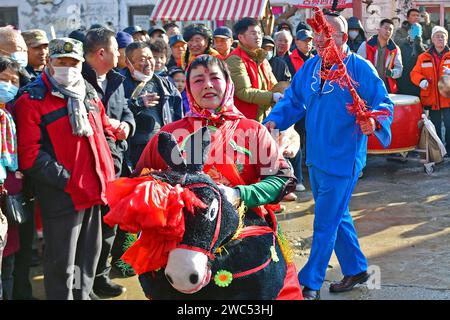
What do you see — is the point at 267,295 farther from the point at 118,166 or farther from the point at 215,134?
the point at 118,166

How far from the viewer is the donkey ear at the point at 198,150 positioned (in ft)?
8.11

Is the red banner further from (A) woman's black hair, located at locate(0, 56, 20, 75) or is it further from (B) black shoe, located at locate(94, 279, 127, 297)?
(A) woman's black hair, located at locate(0, 56, 20, 75)

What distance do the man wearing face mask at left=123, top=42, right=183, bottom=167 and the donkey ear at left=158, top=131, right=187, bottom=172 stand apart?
2.67m

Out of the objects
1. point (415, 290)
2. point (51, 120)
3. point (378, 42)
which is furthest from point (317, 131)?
point (378, 42)

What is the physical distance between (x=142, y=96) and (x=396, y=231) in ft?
9.15

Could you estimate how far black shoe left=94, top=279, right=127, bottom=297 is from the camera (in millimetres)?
4656

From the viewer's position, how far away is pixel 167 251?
7.48 ft

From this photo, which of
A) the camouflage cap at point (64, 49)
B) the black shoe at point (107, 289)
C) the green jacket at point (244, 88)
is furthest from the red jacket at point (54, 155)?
the green jacket at point (244, 88)

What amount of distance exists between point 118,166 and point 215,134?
1732 mm

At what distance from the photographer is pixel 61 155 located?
12.4ft

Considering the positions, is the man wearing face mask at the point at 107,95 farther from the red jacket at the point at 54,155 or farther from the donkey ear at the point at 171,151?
the donkey ear at the point at 171,151

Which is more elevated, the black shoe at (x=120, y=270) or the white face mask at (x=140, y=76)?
the white face mask at (x=140, y=76)

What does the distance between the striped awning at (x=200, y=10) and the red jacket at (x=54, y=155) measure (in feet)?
37.3
